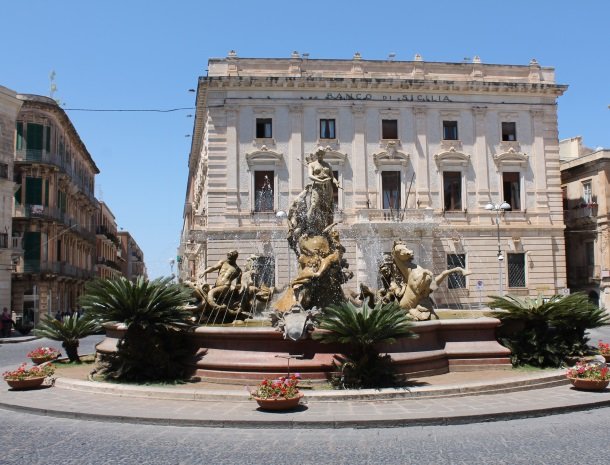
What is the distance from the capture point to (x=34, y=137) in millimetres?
37969

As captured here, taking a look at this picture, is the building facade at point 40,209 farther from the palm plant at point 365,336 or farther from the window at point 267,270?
the palm plant at point 365,336

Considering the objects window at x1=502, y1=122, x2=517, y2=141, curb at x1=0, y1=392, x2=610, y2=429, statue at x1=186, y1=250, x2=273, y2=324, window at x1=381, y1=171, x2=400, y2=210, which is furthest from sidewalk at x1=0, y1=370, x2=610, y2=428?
window at x1=502, y1=122, x2=517, y2=141

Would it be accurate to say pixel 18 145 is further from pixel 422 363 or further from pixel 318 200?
pixel 422 363

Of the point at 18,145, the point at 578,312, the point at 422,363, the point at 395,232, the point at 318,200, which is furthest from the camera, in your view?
the point at 18,145

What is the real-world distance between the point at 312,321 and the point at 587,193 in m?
34.5

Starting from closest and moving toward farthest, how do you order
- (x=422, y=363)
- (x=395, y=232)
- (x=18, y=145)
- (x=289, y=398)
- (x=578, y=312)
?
(x=289, y=398) → (x=422, y=363) → (x=578, y=312) → (x=395, y=232) → (x=18, y=145)

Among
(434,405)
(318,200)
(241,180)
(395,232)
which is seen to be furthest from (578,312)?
(241,180)

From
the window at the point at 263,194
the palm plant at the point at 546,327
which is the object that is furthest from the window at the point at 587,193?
the palm plant at the point at 546,327

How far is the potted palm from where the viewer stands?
9.22 metres

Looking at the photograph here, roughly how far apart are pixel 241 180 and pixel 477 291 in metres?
13.7

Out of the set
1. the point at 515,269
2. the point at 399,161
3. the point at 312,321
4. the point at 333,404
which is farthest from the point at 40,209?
the point at 333,404

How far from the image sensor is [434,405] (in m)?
8.33

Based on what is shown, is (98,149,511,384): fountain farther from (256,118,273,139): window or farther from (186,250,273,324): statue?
(256,118,273,139): window

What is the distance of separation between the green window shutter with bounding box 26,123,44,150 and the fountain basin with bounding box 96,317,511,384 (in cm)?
3045
